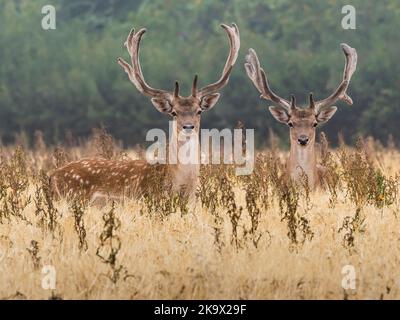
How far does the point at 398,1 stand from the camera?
103ft

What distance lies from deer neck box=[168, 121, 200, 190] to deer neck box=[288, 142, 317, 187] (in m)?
1.56

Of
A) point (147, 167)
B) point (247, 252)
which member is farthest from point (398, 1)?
point (247, 252)

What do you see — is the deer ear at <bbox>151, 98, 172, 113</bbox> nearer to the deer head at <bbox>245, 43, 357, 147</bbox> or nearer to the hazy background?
the deer head at <bbox>245, 43, 357, 147</bbox>

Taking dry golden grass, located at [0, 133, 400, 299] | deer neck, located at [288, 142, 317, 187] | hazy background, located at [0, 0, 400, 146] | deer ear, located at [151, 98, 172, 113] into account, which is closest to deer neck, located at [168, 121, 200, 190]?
deer ear, located at [151, 98, 172, 113]

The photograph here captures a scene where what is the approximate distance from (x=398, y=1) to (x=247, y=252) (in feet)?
82.7

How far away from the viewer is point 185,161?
9898mm

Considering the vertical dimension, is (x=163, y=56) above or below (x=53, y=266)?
above

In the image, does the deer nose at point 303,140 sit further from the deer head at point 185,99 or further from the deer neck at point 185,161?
the deer neck at point 185,161

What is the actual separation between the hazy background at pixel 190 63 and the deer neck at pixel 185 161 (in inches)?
691

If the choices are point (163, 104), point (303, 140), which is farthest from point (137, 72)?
point (303, 140)
